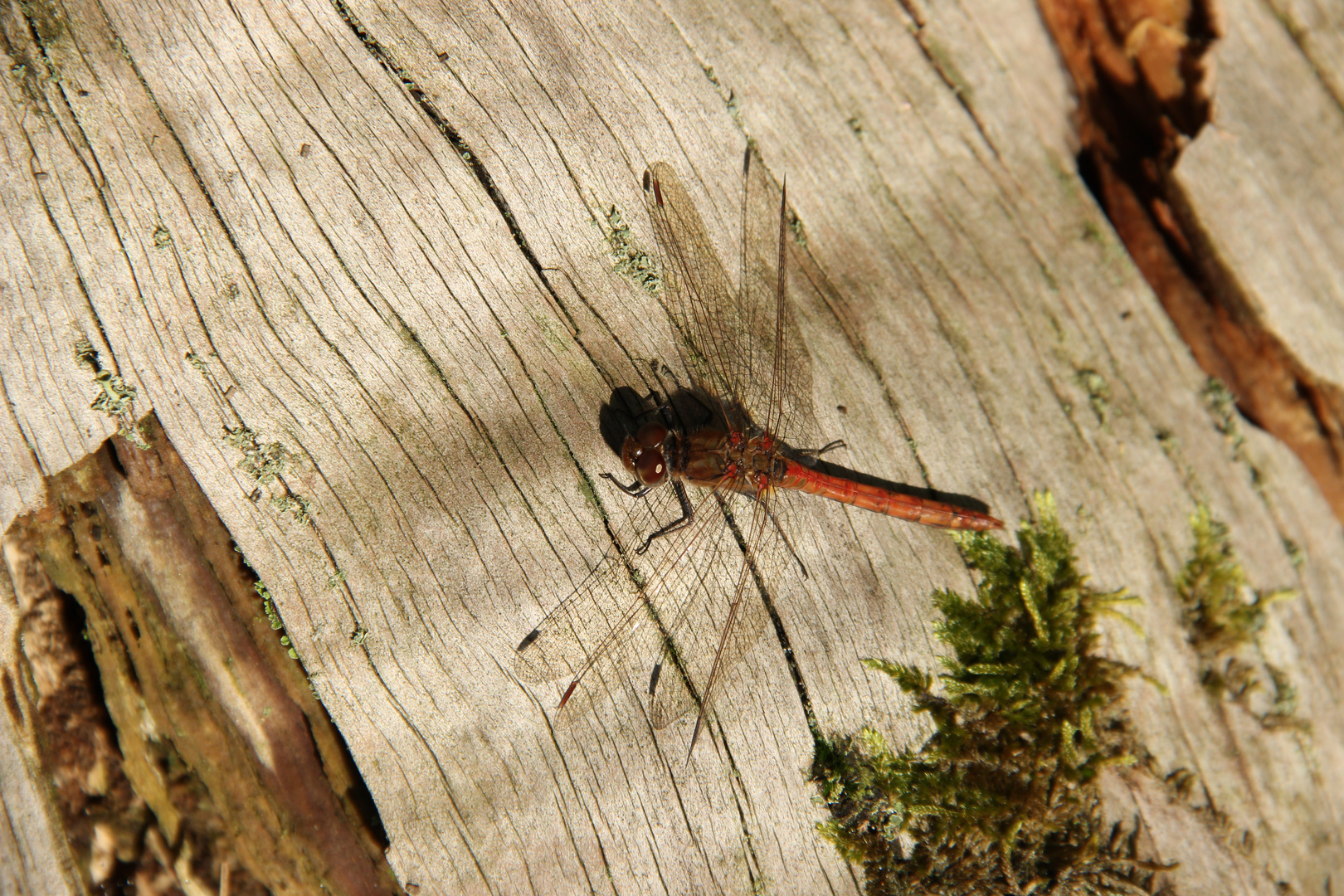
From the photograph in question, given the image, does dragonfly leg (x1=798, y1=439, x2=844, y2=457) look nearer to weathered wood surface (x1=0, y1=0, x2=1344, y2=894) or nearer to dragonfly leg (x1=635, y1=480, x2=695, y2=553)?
weathered wood surface (x1=0, y1=0, x2=1344, y2=894)

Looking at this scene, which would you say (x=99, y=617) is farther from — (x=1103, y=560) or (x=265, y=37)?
(x=1103, y=560)

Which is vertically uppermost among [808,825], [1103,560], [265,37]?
[265,37]

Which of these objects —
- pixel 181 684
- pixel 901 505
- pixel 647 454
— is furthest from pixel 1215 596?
pixel 181 684

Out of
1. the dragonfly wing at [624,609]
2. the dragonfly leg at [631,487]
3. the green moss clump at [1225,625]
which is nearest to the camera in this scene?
the dragonfly wing at [624,609]

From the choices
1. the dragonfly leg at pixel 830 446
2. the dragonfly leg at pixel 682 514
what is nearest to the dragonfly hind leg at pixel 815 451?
the dragonfly leg at pixel 830 446

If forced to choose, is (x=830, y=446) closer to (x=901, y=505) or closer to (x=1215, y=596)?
(x=901, y=505)

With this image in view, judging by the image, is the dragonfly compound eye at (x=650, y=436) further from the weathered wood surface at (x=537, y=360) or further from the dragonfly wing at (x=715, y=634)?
the dragonfly wing at (x=715, y=634)

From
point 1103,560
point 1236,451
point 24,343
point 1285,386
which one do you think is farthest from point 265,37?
point 1285,386
